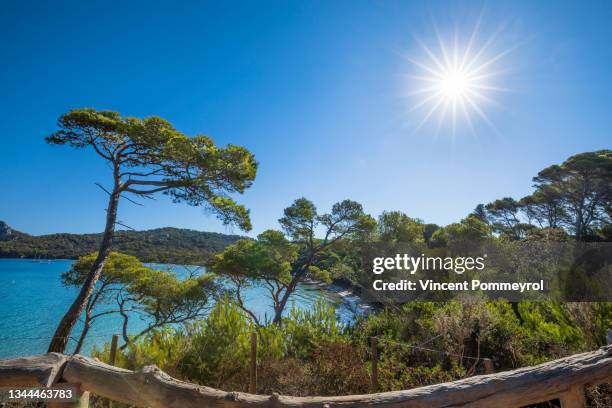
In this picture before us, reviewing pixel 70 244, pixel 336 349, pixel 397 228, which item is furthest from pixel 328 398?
pixel 70 244

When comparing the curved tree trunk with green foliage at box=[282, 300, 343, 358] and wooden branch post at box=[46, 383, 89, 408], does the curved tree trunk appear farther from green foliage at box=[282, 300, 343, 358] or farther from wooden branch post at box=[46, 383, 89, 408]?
wooden branch post at box=[46, 383, 89, 408]

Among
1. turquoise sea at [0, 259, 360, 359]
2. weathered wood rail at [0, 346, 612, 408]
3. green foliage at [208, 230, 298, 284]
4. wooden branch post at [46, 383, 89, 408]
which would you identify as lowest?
turquoise sea at [0, 259, 360, 359]

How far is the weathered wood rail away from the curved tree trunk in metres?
4.55

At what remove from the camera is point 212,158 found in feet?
20.8

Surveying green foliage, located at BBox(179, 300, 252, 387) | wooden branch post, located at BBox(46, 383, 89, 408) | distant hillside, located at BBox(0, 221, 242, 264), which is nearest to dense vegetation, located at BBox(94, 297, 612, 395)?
green foliage, located at BBox(179, 300, 252, 387)

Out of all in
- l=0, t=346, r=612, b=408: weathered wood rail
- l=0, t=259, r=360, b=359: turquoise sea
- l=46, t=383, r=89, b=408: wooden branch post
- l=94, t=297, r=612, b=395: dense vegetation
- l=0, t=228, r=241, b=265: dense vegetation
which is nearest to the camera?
l=0, t=346, r=612, b=408: weathered wood rail

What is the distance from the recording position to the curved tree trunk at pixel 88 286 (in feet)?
16.9

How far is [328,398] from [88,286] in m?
6.29

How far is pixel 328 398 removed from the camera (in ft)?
4.25

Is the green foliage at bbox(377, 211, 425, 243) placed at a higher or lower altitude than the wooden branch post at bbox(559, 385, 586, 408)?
higher

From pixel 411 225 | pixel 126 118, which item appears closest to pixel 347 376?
pixel 126 118

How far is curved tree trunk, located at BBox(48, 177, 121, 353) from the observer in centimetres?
516

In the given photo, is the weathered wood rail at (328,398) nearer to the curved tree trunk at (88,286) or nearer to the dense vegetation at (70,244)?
the curved tree trunk at (88,286)

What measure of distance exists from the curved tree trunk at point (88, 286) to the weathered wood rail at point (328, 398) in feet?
14.9
